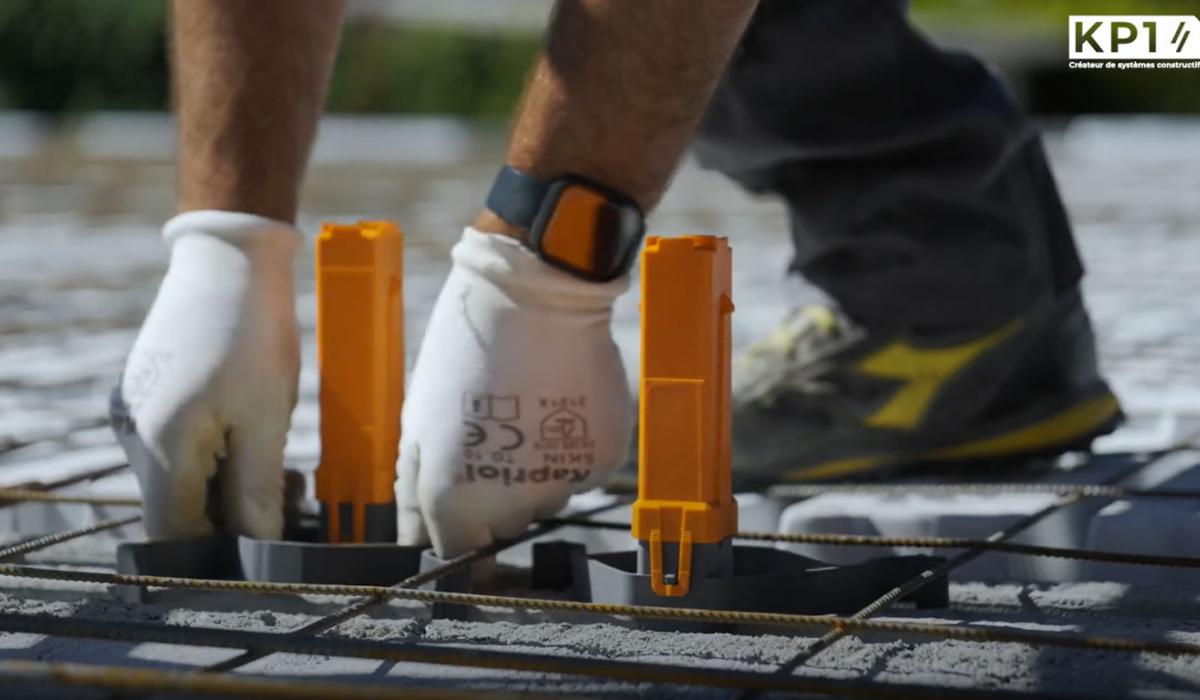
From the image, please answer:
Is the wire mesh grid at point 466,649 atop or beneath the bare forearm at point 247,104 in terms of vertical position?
beneath

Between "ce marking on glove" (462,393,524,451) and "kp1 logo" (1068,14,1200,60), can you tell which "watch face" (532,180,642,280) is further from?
"kp1 logo" (1068,14,1200,60)

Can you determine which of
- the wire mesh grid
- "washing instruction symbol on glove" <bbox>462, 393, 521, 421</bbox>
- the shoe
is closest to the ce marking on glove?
"washing instruction symbol on glove" <bbox>462, 393, 521, 421</bbox>

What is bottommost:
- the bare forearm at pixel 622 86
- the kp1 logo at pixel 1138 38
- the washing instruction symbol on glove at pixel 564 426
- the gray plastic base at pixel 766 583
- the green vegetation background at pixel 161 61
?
the gray plastic base at pixel 766 583

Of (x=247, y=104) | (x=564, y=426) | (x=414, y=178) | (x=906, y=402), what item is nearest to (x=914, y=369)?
(x=906, y=402)

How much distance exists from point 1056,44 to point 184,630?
1701 cm

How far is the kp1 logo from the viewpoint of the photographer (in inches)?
109

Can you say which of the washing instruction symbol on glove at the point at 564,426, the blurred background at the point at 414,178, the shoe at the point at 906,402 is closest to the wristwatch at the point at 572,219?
the washing instruction symbol on glove at the point at 564,426

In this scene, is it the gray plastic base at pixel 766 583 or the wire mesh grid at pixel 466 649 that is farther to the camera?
the gray plastic base at pixel 766 583

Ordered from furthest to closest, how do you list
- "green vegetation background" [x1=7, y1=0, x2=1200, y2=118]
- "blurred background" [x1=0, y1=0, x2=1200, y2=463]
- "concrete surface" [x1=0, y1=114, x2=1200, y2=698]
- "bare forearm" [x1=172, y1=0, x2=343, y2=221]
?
"green vegetation background" [x1=7, y1=0, x2=1200, y2=118]
"blurred background" [x1=0, y1=0, x2=1200, y2=463]
"bare forearm" [x1=172, y1=0, x2=343, y2=221]
"concrete surface" [x1=0, y1=114, x2=1200, y2=698]

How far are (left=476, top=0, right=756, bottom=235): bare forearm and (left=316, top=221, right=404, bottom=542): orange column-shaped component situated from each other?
0.49ft

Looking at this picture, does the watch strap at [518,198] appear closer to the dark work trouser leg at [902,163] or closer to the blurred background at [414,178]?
the dark work trouser leg at [902,163]

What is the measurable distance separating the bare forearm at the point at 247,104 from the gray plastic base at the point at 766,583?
1.82ft

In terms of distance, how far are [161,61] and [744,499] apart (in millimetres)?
16986

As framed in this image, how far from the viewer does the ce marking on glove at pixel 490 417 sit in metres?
1.81
